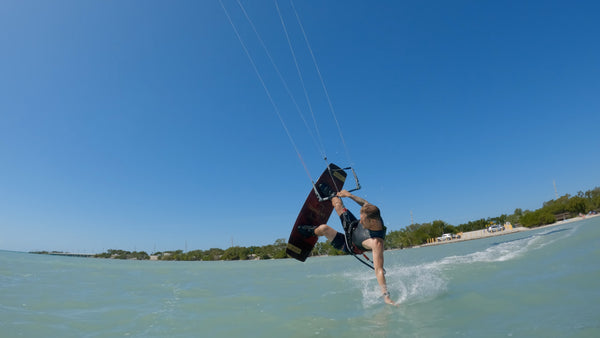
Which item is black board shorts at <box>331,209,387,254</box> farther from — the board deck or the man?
the board deck

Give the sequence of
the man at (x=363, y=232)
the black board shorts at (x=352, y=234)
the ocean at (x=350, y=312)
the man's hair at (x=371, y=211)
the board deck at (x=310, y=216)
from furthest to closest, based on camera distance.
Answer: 1. the board deck at (x=310, y=216)
2. the black board shorts at (x=352, y=234)
3. the man's hair at (x=371, y=211)
4. the man at (x=363, y=232)
5. the ocean at (x=350, y=312)

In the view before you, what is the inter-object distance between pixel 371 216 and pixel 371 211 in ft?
0.47

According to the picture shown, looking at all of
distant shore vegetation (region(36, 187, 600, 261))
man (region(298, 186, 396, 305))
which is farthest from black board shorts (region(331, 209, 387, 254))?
distant shore vegetation (region(36, 187, 600, 261))

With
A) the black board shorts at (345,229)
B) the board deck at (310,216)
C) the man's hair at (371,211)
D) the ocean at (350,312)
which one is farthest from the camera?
the board deck at (310,216)

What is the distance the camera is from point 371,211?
6742mm

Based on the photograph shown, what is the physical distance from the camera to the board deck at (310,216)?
941cm

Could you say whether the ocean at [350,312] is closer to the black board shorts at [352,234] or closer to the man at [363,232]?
the man at [363,232]

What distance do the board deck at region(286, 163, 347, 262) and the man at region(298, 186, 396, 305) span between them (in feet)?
3.85

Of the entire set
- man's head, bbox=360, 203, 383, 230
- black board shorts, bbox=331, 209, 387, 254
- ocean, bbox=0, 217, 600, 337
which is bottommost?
ocean, bbox=0, 217, 600, 337

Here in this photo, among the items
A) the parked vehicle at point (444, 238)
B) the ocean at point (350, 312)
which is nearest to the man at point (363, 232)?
the ocean at point (350, 312)

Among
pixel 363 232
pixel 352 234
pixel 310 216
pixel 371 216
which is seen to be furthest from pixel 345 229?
pixel 310 216

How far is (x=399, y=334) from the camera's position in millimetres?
4043

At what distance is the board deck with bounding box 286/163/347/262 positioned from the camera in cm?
941

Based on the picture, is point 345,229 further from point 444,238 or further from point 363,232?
point 444,238
